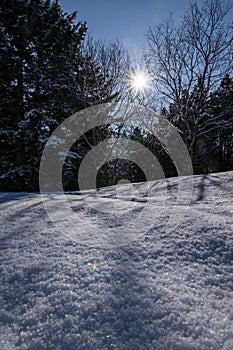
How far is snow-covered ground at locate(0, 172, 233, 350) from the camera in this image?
26.3 inches

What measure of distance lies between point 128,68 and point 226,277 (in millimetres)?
9563

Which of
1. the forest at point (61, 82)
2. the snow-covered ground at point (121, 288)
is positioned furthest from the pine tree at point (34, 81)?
the snow-covered ground at point (121, 288)

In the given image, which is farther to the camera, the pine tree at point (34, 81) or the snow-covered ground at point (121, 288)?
the pine tree at point (34, 81)

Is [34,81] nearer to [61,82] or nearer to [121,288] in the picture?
[61,82]

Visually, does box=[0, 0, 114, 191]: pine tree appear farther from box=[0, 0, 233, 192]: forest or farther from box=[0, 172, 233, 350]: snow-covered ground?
box=[0, 172, 233, 350]: snow-covered ground

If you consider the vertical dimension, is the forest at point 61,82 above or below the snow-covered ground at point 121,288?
above

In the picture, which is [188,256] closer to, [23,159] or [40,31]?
[23,159]

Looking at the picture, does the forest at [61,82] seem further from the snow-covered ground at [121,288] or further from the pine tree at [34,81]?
the snow-covered ground at [121,288]

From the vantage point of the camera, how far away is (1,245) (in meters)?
1.32

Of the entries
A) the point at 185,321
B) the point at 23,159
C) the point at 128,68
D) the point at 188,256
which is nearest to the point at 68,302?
the point at 185,321

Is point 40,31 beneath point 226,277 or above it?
above

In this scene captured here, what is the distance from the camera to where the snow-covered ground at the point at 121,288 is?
26.3 inches

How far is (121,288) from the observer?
894mm

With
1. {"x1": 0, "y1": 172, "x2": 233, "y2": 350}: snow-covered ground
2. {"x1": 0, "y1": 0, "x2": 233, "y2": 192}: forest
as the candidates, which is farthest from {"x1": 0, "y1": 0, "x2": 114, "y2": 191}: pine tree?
{"x1": 0, "y1": 172, "x2": 233, "y2": 350}: snow-covered ground
